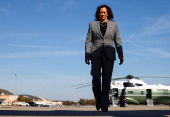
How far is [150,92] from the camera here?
28.6 m

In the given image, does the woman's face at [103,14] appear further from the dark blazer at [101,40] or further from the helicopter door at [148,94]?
the helicopter door at [148,94]

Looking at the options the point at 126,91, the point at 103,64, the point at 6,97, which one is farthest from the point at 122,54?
the point at 6,97

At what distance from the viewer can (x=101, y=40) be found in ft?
18.3

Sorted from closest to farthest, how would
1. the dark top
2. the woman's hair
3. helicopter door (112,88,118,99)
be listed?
the dark top, the woman's hair, helicopter door (112,88,118,99)

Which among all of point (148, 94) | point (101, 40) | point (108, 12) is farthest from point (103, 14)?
point (148, 94)

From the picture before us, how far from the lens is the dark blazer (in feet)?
18.0

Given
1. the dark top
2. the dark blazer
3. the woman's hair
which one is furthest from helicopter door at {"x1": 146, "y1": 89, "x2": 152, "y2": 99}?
the dark top

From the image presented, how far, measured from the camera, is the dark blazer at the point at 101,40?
5500 mm

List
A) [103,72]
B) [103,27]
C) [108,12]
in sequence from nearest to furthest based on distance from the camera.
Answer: [103,72], [103,27], [108,12]

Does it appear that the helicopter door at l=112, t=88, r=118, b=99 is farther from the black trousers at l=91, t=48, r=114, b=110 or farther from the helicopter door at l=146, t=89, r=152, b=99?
the black trousers at l=91, t=48, r=114, b=110

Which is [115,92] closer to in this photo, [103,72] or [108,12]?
[108,12]

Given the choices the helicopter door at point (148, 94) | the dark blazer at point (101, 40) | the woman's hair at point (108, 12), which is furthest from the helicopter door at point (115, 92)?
the dark blazer at point (101, 40)

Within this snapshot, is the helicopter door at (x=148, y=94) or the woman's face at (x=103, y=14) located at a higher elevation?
the woman's face at (x=103, y=14)

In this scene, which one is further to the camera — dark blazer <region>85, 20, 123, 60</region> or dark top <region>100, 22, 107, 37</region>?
dark top <region>100, 22, 107, 37</region>
